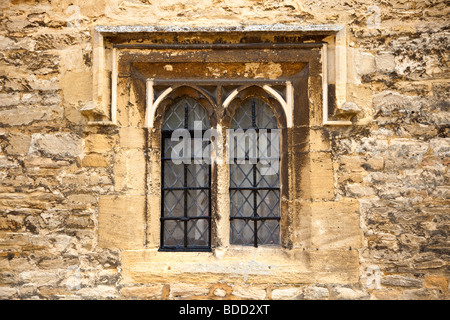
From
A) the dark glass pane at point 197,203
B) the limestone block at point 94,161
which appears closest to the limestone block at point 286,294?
the dark glass pane at point 197,203

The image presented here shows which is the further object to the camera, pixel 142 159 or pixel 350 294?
pixel 142 159

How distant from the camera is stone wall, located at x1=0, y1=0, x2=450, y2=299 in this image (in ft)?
10.8

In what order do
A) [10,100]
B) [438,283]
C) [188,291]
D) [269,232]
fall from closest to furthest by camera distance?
[438,283]
[188,291]
[10,100]
[269,232]

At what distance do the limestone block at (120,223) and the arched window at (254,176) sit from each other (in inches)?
36.2

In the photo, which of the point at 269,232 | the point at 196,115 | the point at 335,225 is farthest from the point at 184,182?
the point at 335,225

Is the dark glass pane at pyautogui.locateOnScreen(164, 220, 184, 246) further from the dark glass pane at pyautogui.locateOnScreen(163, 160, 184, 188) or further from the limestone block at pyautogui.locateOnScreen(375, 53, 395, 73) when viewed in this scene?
the limestone block at pyautogui.locateOnScreen(375, 53, 395, 73)

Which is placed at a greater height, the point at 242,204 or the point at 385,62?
the point at 385,62

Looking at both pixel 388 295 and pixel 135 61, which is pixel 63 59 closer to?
pixel 135 61

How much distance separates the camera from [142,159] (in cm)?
348

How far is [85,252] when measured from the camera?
3.35 metres

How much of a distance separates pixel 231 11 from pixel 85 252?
264 cm

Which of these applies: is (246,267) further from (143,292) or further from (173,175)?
(173,175)

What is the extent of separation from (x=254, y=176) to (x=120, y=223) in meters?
1.36

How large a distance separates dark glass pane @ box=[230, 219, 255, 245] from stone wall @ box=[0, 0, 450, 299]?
1.05 ft
